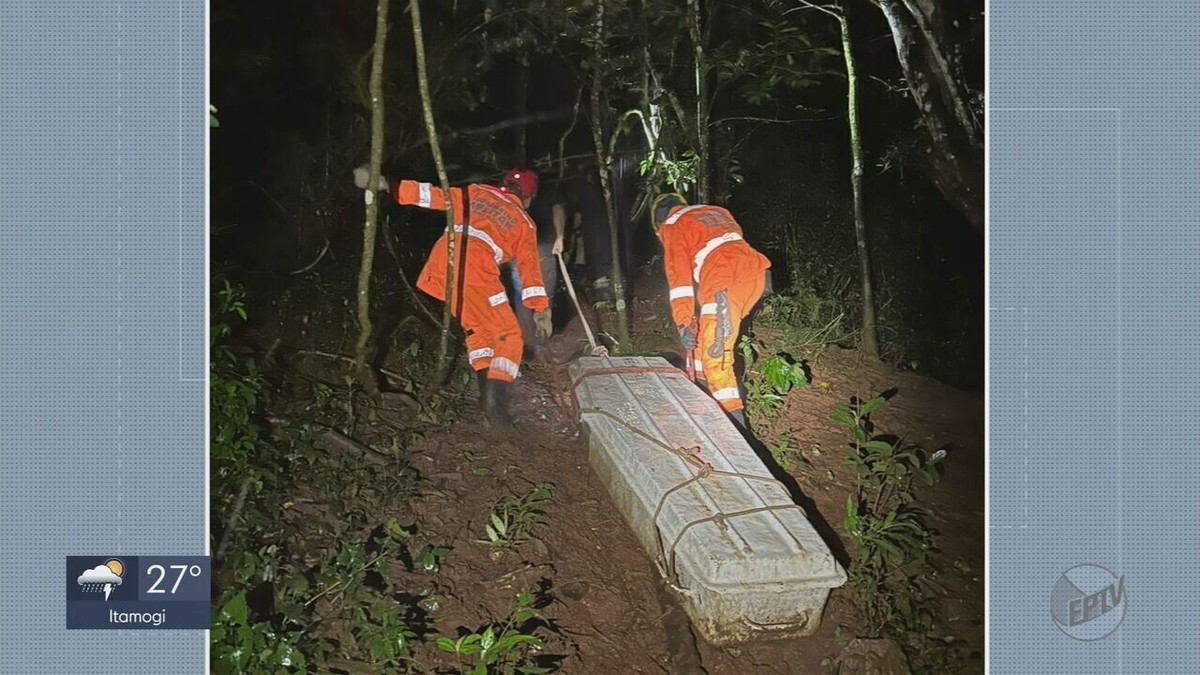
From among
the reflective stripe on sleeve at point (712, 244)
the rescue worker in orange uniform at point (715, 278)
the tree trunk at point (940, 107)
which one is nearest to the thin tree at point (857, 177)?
the tree trunk at point (940, 107)

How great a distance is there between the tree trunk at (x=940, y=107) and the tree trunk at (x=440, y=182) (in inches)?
124

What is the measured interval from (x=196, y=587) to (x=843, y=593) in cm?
257

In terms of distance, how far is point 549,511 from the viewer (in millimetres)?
4062

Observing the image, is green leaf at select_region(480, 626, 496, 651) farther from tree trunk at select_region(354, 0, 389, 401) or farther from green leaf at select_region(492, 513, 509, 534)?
tree trunk at select_region(354, 0, 389, 401)

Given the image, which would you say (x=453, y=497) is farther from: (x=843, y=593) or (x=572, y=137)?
(x=572, y=137)

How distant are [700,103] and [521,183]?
184 cm

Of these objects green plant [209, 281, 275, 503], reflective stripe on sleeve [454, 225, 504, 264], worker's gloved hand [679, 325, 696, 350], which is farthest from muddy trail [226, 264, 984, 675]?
reflective stripe on sleeve [454, 225, 504, 264]

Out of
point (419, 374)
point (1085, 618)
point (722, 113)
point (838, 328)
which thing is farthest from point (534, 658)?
point (722, 113)

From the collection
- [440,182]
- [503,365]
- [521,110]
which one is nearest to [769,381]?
[503,365]

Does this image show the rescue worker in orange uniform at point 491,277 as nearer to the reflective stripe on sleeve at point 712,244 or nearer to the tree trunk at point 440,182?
the tree trunk at point 440,182

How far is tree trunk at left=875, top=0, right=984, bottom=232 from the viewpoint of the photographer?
528cm

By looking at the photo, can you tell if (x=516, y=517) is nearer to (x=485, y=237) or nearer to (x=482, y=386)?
(x=482, y=386)

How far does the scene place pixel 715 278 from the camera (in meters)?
4.70

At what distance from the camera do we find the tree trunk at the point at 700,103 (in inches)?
238
